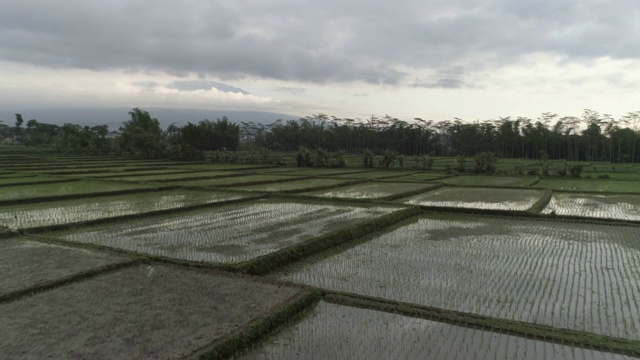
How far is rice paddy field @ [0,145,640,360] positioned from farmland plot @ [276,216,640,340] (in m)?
0.04

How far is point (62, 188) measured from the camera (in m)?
18.0

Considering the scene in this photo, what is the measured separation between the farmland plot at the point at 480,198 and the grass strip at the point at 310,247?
3452mm

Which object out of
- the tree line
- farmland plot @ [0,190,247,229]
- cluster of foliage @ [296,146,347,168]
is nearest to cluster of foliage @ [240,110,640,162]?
the tree line

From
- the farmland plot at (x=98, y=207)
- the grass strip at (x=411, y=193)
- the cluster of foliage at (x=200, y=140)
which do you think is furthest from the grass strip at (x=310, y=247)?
the cluster of foliage at (x=200, y=140)

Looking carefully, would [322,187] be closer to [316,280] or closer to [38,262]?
[316,280]

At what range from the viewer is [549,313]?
19.9 ft

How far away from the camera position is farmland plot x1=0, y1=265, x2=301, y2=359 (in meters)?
4.76

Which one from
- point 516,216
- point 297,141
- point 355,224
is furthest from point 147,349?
point 297,141

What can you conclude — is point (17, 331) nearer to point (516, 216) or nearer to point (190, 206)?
point (190, 206)

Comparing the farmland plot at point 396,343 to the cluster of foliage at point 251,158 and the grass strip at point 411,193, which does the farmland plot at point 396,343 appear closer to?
the grass strip at point 411,193

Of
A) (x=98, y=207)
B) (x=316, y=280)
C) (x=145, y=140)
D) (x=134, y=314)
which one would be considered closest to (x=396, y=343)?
(x=316, y=280)

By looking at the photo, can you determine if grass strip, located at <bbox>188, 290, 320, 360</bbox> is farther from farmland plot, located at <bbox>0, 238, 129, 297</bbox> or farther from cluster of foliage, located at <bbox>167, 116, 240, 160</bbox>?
cluster of foliage, located at <bbox>167, 116, 240, 160</bbox>

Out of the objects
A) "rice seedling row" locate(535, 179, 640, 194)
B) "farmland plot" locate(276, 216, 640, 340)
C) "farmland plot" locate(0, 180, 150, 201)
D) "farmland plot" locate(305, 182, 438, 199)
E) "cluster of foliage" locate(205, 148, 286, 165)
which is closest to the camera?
"farmland plot" locate(276, 216, 640, 340)

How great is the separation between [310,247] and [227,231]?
2586 mm
